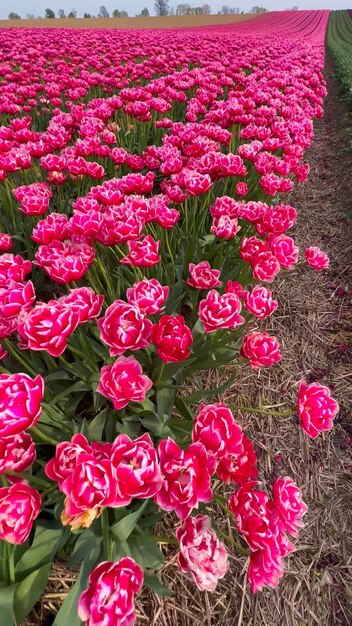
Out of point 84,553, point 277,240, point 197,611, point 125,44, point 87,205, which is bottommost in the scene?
point 197,611

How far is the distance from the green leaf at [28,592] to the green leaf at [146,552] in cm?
34

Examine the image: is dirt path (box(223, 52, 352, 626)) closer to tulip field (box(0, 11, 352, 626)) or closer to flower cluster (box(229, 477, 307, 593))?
tulip field (box(0, 11, 352, 626))

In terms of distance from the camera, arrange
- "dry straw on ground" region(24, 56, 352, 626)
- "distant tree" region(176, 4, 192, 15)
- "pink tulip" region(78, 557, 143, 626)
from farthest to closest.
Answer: "distant tree" region(176, 4, 192, 15), "dry straw on ground" region(24, 56, 352, 626), "pink tulip" region(78, 557, 143, 626)

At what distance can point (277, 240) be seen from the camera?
2.22 metres

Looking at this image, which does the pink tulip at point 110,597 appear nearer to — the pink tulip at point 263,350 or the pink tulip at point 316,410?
the pink tulip at point 316,410

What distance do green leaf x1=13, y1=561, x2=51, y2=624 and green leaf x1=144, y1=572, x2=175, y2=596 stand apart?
380 mm

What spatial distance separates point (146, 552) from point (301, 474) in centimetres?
120

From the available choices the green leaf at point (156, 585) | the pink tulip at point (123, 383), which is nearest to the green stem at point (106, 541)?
the green leaf at point (156, 585)

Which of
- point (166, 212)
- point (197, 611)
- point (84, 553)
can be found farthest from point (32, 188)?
point (197, 611)

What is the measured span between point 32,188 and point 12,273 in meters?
1.04

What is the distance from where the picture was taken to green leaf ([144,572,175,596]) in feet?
4.76

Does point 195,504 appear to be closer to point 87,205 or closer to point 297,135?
point 87,205

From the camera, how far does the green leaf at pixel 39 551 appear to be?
4.71 feet

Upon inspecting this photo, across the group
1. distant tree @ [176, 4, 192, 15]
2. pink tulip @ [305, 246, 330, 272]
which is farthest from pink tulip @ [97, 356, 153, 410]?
distant tree @ [176, 4, 192, 15]
